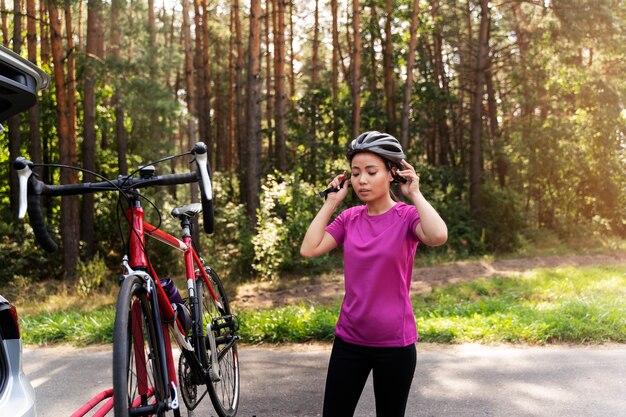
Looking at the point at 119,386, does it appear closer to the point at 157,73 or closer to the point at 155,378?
the point at 155,378

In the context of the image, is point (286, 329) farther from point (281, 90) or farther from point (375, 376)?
point (281, 90)

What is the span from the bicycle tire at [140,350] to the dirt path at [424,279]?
9562 mm

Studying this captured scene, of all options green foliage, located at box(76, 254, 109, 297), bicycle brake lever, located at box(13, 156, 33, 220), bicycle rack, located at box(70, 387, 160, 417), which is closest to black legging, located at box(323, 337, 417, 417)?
bicycle rack, located at box(70, 387, 160, 417)

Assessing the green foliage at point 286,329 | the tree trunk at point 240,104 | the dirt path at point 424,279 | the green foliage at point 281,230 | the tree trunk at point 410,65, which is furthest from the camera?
the tree trunk at point 240,104

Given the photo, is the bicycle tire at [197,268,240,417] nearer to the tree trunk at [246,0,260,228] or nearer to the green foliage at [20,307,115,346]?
the green foliage at [20,307,115,346]

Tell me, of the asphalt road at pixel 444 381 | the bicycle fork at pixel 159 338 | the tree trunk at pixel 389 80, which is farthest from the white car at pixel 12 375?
the tree trunk at pixel 389 80

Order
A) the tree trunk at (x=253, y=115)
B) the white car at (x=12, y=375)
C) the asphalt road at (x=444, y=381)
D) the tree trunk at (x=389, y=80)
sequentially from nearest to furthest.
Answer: the white car at (x=12, y=375) → the asphalt road at (x=444, y=381) → the tree trunk at (x=253, y=115) → the tree trunk at (x=389, y=80)

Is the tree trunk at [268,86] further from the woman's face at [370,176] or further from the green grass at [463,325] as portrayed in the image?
the woman's face at [370,176]

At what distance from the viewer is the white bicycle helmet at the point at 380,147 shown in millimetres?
2945

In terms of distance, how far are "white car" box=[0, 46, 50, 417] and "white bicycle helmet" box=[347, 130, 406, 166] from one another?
158cm

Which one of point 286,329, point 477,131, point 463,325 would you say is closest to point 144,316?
point 286,329

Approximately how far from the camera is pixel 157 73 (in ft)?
54.3

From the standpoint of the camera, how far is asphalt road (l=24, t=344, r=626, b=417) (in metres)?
4.57

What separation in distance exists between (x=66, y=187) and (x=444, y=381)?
3.60 metres
